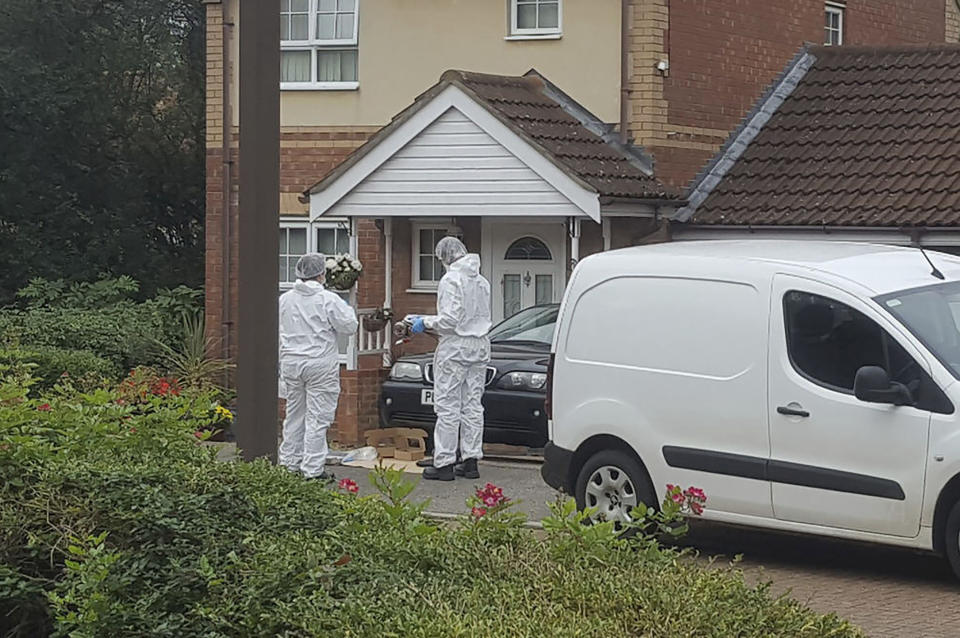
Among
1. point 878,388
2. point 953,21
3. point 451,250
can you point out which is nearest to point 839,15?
point 953,21

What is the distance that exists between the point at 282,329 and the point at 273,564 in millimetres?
9926

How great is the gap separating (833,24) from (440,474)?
37.0 feet

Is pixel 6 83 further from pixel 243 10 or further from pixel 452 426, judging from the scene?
pixel 243 10

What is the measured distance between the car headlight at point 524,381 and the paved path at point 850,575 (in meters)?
2.15

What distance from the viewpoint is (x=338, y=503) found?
643 centimetres

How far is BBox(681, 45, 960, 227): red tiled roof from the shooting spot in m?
18.1

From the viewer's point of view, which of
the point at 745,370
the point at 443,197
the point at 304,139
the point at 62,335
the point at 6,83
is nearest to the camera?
the point at 745,370

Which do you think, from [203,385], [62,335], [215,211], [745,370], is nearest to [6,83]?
[215,211]

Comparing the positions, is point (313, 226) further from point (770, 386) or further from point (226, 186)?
point (770, 386)

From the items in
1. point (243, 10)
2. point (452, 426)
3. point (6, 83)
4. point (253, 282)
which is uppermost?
point (6, 83)

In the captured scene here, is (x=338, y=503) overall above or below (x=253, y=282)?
below

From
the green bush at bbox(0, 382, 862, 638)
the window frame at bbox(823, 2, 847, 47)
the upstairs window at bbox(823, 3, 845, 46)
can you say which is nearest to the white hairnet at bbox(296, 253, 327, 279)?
the green bush at bbox(0, 382, 862, 638)

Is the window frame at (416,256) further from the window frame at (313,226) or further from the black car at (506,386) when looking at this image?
the black car at (506,386)

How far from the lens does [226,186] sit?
72.6 ft
